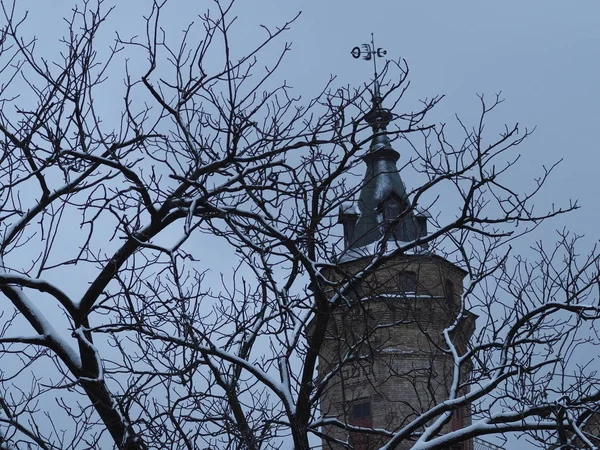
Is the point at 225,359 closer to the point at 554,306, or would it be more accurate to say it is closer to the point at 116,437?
the point at 116,437

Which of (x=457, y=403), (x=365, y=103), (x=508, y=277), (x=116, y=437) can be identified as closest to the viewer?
(x=116, y=437)

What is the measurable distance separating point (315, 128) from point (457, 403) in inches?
90.8

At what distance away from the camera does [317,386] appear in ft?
23.1

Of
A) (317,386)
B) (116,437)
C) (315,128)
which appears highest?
(315,128)

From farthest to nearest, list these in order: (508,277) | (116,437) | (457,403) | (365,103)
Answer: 1. (508,277)
2. (365,103)
3. (457,403)
4. (116,437)

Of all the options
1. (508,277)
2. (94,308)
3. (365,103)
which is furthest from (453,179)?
(94,308)

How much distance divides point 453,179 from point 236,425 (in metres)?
2.76

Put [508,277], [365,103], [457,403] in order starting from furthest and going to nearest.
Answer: [508,277], [365,103], [457,403]

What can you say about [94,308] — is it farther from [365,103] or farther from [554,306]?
[554,306]

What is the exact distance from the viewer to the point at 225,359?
22.4 feet

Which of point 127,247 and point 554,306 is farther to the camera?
point 554,306

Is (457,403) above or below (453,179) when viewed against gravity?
below

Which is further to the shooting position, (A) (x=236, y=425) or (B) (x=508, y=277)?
(B) (x=508, y=277)

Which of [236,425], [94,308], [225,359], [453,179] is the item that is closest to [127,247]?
[94,308]
